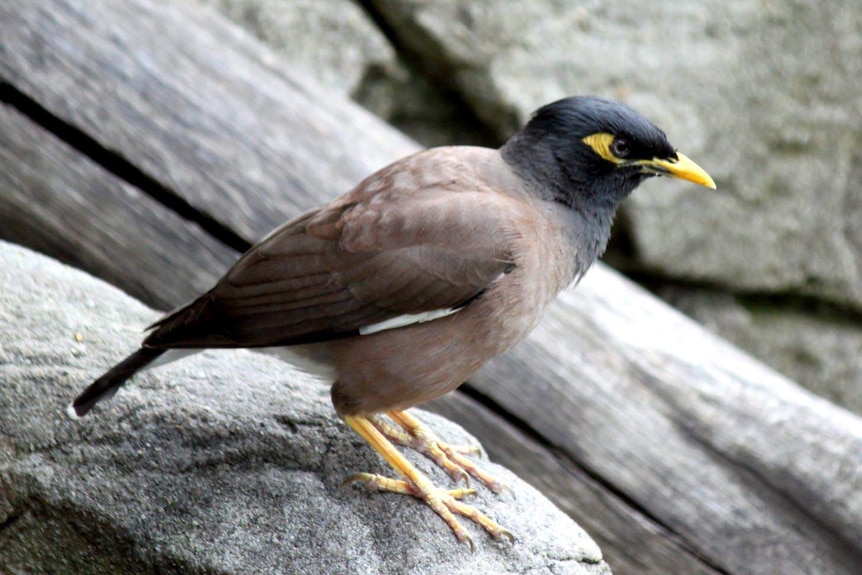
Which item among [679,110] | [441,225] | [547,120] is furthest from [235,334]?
[679,110]

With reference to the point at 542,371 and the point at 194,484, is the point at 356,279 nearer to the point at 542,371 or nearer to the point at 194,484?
the point at 194,484

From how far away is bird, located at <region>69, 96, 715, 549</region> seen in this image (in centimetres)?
317

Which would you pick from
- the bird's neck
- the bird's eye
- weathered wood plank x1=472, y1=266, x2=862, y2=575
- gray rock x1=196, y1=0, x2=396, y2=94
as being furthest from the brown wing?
gray rock x1=196, y1=0, x2=396, y2=94

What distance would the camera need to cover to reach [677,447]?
4.20m

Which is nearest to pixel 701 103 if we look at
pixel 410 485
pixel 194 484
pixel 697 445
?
pixel 697 445

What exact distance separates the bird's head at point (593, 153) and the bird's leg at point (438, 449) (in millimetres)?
959

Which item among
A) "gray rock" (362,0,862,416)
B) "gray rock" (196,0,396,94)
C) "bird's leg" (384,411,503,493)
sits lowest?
"bird's leg" (384,411,503,493)

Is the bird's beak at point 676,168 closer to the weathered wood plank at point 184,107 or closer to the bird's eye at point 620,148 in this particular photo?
the bird's eye at point 620,148

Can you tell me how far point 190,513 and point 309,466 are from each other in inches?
17.0

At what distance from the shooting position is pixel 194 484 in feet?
10.4

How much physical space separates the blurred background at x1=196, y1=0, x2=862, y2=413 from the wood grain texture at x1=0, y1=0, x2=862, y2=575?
131cm

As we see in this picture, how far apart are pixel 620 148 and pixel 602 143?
2.6 inches

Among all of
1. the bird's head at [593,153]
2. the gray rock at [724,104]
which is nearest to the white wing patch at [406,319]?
the bird's head at [593,153]

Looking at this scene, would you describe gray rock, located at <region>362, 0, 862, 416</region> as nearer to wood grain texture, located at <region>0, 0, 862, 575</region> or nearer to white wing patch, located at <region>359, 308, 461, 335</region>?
wood grain texture, located at <region>0, 0, 862, 575</region>
